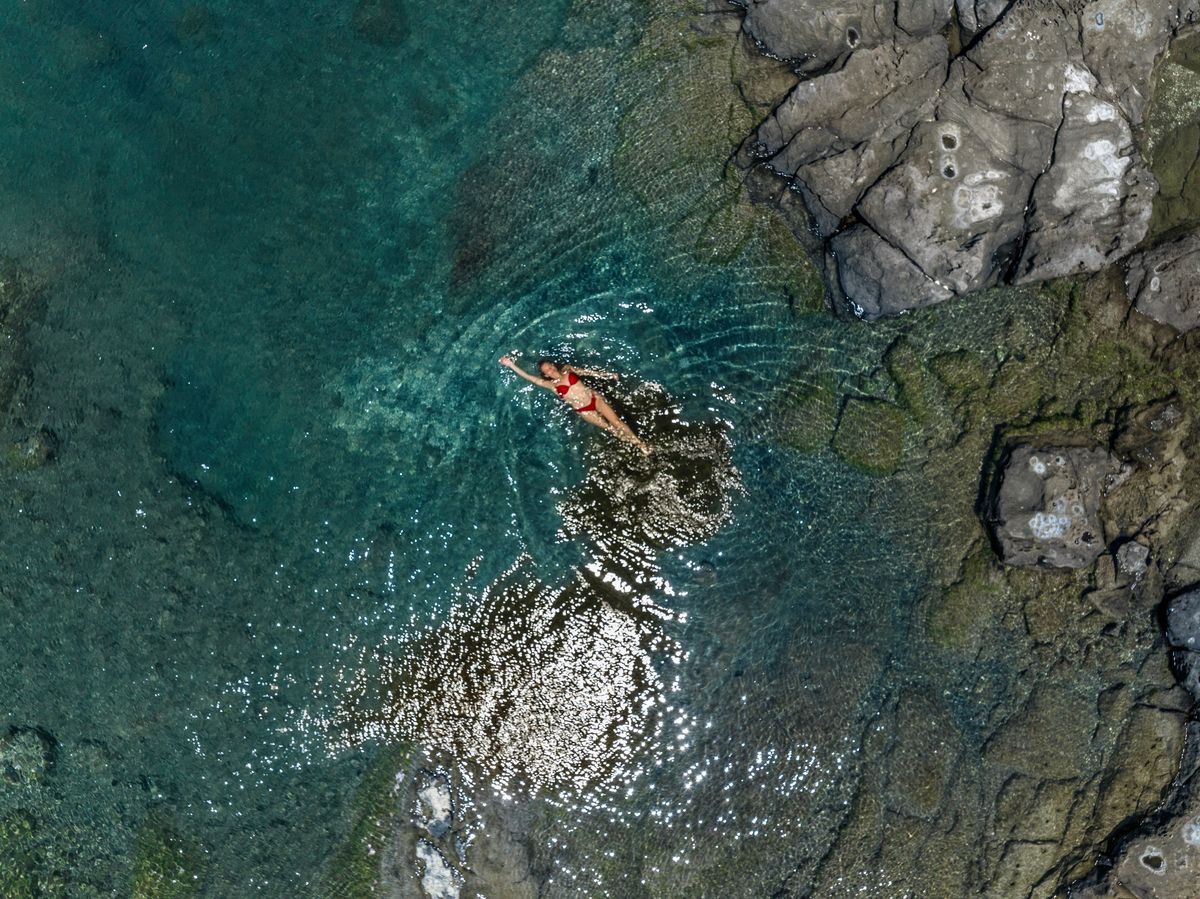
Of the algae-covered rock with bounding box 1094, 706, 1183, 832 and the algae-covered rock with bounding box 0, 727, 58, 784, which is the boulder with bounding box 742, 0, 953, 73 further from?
the algae-covered rock with bounding box 0, 727, 58, 784

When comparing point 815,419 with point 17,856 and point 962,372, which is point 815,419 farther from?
point 17,856

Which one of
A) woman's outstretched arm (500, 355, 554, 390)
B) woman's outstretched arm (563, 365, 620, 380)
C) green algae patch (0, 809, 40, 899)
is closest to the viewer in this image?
woman's outstretched arm (500, 355, 554, 390)

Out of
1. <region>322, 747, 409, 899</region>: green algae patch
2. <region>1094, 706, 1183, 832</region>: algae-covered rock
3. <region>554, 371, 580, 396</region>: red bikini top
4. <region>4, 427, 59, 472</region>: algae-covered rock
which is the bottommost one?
<region>1094, 706, 1183, 832</region>: algae-covered rock

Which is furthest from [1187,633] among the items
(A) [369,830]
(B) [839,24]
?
(A) [369,830]

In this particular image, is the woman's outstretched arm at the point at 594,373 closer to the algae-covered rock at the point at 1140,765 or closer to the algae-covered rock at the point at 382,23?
the algae-covered rock at the point at 382,23

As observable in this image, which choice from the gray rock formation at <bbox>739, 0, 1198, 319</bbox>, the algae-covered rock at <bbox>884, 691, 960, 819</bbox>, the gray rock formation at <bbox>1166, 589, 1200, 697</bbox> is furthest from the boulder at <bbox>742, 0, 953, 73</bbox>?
the algae-covered rock at <bbox>884, 691, 960, 819</bbox>

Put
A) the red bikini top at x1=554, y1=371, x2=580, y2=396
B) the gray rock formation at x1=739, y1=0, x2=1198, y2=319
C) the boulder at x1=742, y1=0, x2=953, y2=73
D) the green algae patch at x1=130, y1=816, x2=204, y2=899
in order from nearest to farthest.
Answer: the gray rock formation at x1=739, y1=0, x2=1198, y2=319
the boulder at x1=742, y1=0, x2=953, y2=73
the red bikini top at x1=554, y1=371, x2=580, y2=396
the green algae patch at x1=130, y1=816, x2=204, y2=899

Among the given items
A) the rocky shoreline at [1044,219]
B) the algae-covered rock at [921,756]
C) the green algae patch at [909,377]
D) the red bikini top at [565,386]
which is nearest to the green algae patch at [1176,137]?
the rocky shoreline at [1044,219]
